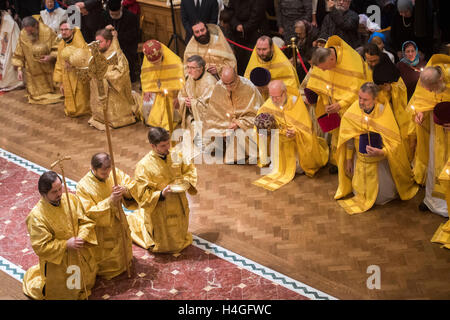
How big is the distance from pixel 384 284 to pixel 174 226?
2290 mm

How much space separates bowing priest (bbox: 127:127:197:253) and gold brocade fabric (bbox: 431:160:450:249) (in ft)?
8.62

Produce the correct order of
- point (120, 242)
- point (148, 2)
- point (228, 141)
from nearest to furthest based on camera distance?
point (120, 242) < point (228, 141) < point (148, 2)

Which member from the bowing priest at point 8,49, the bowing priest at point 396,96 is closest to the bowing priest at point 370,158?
the bowing priest at point 396,96

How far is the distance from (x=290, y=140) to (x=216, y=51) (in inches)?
78.8

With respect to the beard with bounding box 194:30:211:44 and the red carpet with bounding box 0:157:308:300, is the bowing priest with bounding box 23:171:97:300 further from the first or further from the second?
the beard with bounding box 194:30:211:44

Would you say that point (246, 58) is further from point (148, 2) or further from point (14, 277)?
point (14, 277)

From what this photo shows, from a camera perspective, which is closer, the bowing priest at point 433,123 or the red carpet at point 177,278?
the red carpet at point 177,278

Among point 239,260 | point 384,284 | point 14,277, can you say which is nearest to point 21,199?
point 14,277

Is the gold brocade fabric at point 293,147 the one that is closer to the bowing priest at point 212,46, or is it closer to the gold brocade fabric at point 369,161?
the gold brocade fabric at point 369,161

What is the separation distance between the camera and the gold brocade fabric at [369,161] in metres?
8.08

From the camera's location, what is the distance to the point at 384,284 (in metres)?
7.04

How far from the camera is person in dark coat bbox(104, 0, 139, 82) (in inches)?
464

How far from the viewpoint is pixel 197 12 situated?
1112 cm

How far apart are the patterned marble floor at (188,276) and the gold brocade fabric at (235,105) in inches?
85.2
